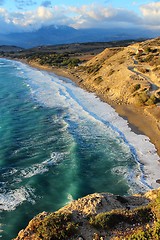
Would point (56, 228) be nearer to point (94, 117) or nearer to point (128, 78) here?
point (94, 117)

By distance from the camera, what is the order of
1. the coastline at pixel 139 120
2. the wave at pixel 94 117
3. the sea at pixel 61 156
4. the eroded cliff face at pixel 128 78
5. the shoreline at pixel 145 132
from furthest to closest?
the eroded cliff face at pixel 128 78 < the coastline at pixel 139 120 < the wave at pixel 94 117 < the shoreline at pixel 145 132 < the sea at pixel 61 156

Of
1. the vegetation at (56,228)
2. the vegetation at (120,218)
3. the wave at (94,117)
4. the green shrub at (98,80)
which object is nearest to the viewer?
the vegetation at (56,228)

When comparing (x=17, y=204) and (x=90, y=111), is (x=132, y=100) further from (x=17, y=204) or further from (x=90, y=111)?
(x=17, y=204)

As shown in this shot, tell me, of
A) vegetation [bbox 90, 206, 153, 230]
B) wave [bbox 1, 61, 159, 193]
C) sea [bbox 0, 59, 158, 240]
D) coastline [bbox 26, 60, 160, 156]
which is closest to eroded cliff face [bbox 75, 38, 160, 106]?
coastline [bbox 26, 60, 160, 156]

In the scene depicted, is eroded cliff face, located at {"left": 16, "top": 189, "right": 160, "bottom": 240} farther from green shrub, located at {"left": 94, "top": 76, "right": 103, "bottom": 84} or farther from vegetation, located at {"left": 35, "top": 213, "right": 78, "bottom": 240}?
green shrub, located at {"left": 94, "top": 76, "right": 103, "bottom": 84}

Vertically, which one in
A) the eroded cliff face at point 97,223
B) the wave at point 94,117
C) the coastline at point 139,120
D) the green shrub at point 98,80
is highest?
the eroded cliff face at point 97,223

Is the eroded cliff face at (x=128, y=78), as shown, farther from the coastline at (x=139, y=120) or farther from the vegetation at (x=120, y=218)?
the vegetation at (x=120, y=218)

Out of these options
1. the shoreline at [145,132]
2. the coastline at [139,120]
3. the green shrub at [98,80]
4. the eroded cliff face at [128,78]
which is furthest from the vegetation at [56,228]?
the green shrub at [98,80]

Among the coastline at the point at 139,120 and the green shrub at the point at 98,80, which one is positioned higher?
the green shrub at the point at 98,80
